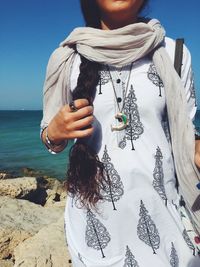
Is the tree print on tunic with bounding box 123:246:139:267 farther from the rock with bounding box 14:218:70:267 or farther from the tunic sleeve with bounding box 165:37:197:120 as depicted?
the rock with bounding box 14:218:70:267

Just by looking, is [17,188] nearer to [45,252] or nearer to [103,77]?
[45,252]

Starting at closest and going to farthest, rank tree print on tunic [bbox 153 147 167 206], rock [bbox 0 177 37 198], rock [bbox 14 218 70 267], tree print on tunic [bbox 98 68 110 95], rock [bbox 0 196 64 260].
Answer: tree print on tunic [bbox 153 147 167 206]
tree print on tunic [bbox 98 68 110 95]
rock [bbox 14 218 70 267]
rock [bbox 0 196 64 260]
rock [bbox 0 177 37 198]

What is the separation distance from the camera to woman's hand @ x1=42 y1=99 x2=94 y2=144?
1746 mm

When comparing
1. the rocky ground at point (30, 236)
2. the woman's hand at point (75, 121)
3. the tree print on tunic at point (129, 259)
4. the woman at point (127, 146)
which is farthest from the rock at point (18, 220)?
the woman's hand at point (75, 121)

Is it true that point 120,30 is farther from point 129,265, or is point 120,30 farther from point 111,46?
point 129,265

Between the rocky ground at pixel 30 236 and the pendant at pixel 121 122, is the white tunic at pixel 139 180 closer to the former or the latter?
the pendant at pixel 121 122

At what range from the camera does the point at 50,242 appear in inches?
163

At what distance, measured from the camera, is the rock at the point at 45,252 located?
387cm

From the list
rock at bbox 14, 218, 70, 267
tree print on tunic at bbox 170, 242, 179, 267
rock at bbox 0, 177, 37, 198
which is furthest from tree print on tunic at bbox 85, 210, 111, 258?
rock at bbox 0, 177, 37, 198

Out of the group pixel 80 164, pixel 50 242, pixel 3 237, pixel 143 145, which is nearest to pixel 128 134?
pixel 143 145

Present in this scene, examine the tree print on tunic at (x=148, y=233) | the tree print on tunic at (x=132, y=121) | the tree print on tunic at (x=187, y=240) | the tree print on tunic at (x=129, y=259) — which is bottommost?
the tree print on tunic at (x=129, y=259)

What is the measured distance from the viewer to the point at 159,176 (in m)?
1.87

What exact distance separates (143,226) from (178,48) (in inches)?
30.2

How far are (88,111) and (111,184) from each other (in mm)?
347
